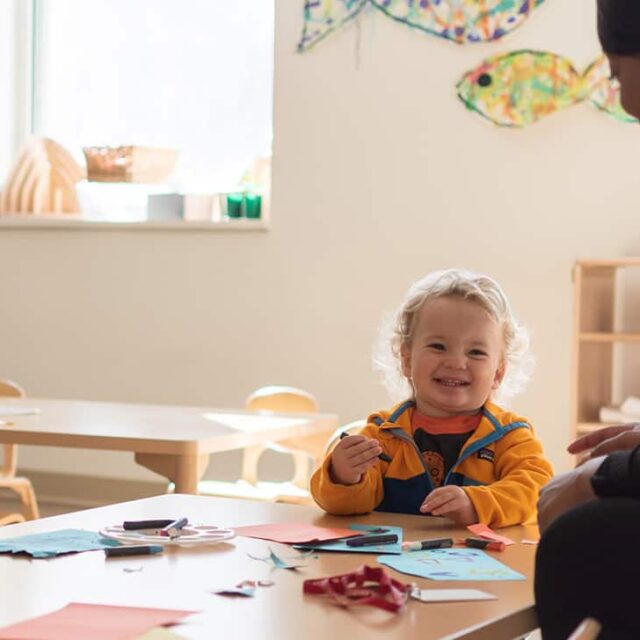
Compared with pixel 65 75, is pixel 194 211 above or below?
below

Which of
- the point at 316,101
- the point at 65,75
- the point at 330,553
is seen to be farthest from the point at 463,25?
the point at 330,553

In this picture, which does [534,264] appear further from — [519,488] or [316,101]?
[519,488]

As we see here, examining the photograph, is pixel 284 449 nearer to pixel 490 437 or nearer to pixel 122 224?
pixel 122 224

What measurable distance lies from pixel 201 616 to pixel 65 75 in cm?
502

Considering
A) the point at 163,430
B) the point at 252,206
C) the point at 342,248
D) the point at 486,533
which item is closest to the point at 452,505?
the point at 486,533

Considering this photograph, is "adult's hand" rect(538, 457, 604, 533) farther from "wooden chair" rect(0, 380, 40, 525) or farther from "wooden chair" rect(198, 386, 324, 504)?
"wooden chair" rect(0, 380, 40, 525)

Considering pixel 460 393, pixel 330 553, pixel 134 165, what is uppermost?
pixel 134 165

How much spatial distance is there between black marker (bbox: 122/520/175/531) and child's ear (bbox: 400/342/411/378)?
2.07 feet

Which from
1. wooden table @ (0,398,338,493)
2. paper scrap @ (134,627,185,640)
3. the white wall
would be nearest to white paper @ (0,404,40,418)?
wooden table @ (0,398,338,493)

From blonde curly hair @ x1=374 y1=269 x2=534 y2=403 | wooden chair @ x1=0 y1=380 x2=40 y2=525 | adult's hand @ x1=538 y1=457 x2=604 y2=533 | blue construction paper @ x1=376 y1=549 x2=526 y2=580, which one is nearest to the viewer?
adult's hand @ x1=538 y1=457 x2=604 y2=533

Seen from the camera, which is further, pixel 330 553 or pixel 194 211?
pixel 194 211

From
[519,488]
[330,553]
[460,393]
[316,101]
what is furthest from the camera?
[316,101]

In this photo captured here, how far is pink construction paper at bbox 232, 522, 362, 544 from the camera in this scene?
1.53 m

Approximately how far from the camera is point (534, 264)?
15.5 ft
